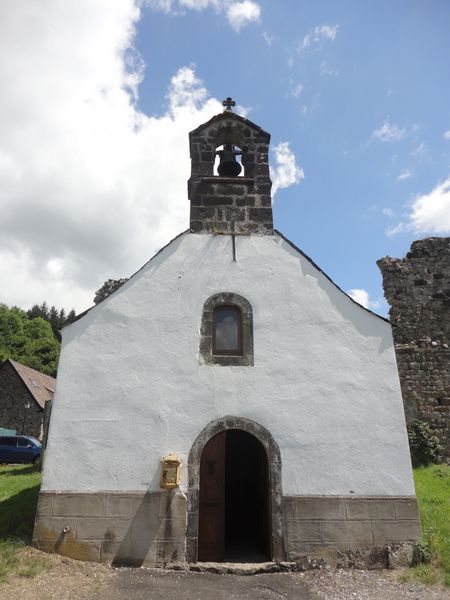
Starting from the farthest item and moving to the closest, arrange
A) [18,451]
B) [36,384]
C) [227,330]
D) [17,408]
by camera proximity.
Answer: [36,384] < [17,408] < [18,451] < [227,330]

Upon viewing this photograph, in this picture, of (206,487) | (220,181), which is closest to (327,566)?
(206,487)

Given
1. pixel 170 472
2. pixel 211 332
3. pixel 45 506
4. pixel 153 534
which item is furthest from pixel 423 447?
pixel 45 506

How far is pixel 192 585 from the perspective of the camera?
18.0 ft

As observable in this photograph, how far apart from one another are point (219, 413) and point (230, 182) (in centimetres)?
476

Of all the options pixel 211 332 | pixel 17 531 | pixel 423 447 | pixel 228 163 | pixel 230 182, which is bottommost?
pixel 17 531

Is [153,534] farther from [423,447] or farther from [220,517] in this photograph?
[423,447]

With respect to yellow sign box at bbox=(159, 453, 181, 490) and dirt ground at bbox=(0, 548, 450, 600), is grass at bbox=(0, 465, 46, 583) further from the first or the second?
yellow sign box at bbox=(159, 453, 181, 490)

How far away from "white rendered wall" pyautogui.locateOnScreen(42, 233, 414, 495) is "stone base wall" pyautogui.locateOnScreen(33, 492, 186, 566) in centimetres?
20

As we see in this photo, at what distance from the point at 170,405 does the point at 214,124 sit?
612cm

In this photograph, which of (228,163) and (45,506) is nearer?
(45,506)

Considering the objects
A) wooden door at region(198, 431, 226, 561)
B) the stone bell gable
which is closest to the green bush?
wooden door at region(198, 431, 226, 561)

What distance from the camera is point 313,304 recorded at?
25.0 ft

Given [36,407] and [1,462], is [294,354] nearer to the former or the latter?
[1,462]

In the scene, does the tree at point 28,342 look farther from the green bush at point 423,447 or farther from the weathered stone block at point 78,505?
the weathered stone block at point 78,505
